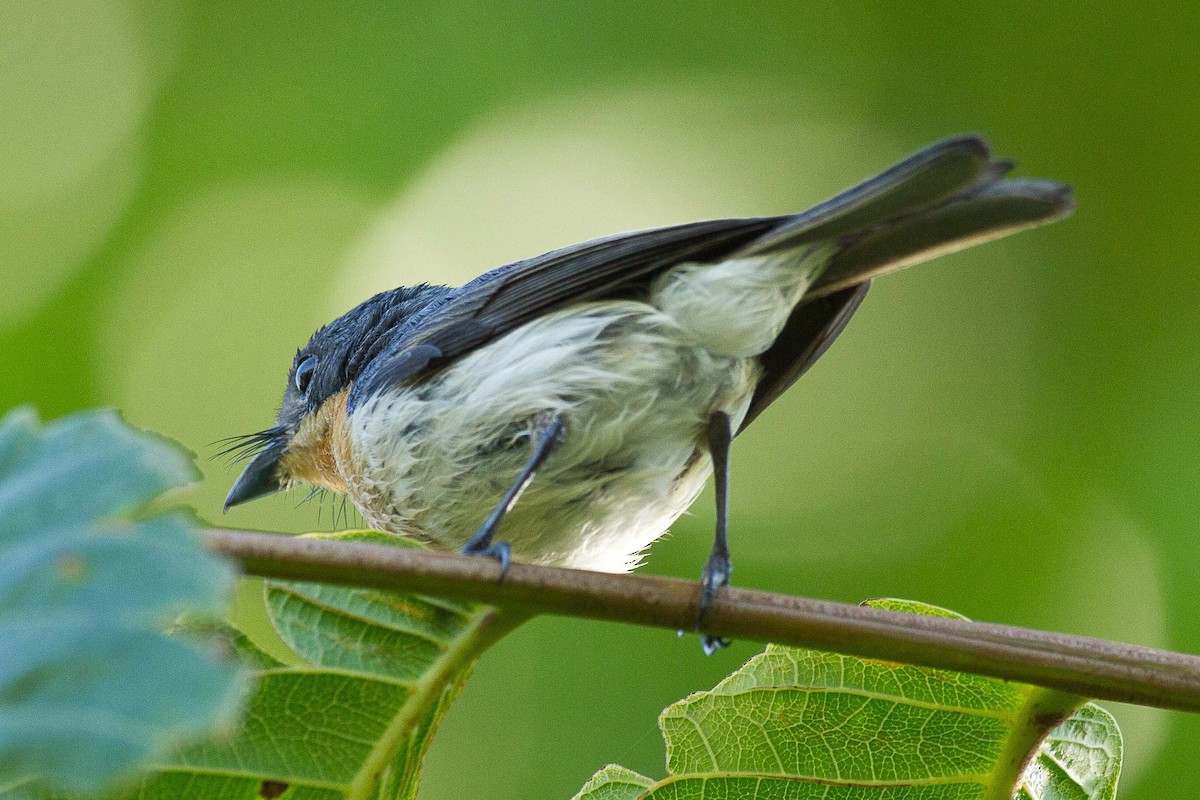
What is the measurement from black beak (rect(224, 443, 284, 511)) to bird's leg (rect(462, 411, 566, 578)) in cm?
126

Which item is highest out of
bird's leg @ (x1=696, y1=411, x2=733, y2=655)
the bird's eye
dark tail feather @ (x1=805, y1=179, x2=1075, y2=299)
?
dark tail feather @ (x1=805, y1=179, x2=1075, y2=299)

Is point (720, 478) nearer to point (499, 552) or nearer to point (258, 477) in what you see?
point (499, 552)

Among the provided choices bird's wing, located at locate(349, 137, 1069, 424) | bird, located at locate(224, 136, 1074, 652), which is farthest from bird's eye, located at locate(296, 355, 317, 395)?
bird, located at locate(224, 136, 1074, 652)

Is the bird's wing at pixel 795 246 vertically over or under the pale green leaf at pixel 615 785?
over

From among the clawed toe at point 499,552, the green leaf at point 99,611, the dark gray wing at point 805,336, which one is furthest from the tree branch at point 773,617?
the dark gray wing at point 805,336

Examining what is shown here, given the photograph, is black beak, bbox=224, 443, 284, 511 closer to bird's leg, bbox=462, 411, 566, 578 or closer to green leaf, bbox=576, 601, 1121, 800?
bird's leg, bbox=462, 411, 566, 578

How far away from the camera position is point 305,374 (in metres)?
3.93

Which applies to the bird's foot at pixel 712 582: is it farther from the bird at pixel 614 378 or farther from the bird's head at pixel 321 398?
the bird's head at pixel 321 398

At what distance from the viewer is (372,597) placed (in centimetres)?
219

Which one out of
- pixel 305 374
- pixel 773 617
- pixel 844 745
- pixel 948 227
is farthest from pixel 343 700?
pixel 305 374

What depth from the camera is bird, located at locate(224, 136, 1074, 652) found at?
2.80 meters

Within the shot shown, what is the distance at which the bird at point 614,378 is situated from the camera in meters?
2.80

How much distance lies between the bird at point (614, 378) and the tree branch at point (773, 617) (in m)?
0.81

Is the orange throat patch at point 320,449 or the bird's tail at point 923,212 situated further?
the orange throat patch at point 320,449
